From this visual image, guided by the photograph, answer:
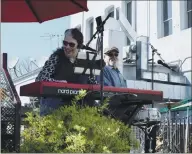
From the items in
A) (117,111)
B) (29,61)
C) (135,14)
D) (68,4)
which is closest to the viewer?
(117,111)

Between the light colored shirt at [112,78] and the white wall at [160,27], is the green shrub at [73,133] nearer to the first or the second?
the light colored shirt at [112,78]

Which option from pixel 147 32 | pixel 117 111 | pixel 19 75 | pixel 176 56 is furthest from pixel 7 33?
pixel 147 32

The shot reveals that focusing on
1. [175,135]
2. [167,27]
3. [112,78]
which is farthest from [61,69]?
[167,27]

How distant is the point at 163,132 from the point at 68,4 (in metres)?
3.69

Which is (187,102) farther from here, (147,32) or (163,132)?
(147,32)

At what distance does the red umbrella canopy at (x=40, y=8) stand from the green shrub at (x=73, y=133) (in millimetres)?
1978

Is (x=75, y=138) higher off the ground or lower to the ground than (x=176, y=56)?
lower

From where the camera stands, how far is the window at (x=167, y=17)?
1152 centimetres

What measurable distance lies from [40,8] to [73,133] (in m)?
2.29

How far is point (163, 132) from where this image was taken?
23.7 feet

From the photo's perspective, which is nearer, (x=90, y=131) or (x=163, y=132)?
(x=90, y=131)

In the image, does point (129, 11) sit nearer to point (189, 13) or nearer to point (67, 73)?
point (189, 13)

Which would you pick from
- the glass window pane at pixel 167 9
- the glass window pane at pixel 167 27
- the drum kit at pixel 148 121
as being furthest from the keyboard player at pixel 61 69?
the glass window pane at pixel 167 9

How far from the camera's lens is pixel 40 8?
437 cm
